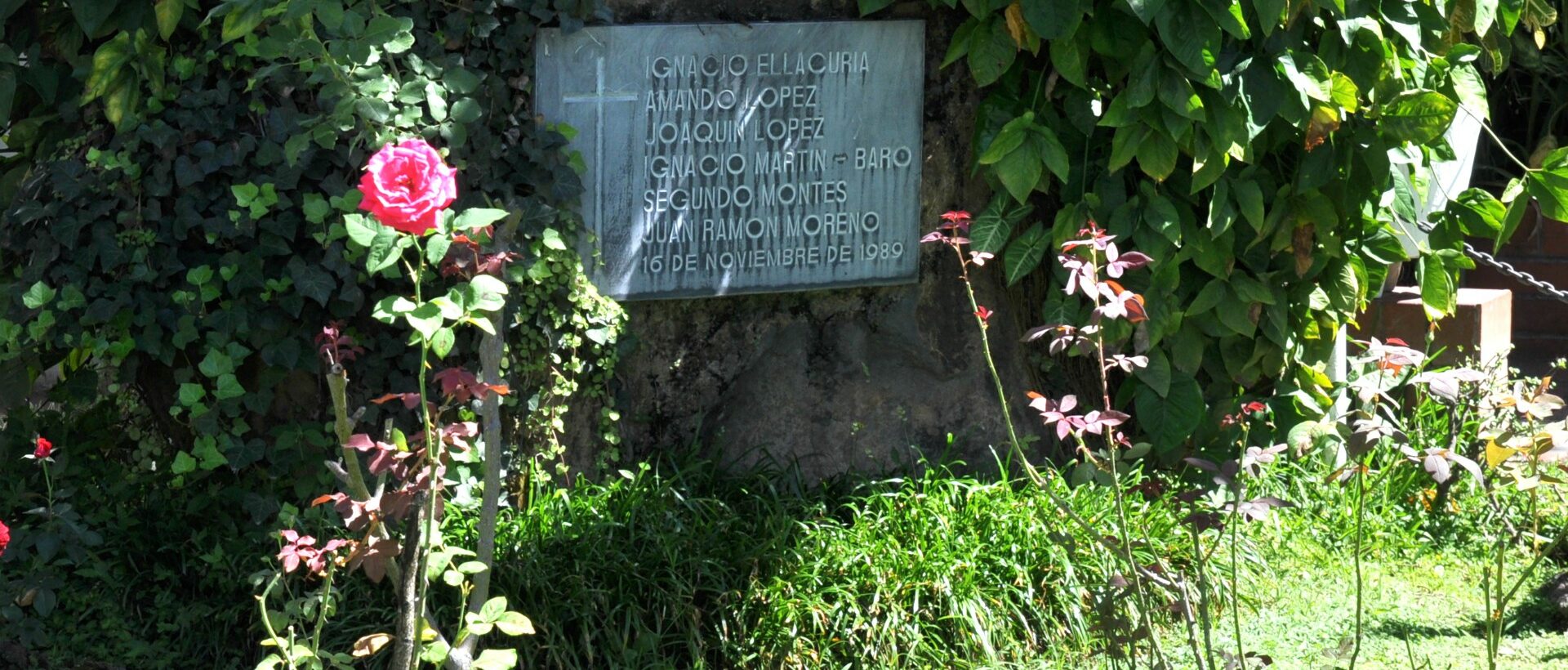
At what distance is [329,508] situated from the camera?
3715 millimetres

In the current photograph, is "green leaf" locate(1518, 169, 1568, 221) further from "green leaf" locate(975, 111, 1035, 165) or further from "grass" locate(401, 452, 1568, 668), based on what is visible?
"green leaf" locate(975, 111, 1035, 165)

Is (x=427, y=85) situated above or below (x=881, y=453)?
above

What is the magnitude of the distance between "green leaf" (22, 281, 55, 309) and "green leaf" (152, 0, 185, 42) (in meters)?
0.64

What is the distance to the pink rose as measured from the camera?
88.4 inches

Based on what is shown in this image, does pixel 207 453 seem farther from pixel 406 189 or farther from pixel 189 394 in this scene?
pixel 406 189

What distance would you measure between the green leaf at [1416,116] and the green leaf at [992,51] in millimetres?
1092

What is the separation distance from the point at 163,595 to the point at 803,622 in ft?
4.88

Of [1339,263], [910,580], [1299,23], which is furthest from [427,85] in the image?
[1339,263]

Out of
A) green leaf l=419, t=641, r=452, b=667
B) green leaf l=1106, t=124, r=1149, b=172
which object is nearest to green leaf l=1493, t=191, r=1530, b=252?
green leaf l=1106, t=124, r=1149, b=172

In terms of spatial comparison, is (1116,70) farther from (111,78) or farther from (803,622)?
(111,78)

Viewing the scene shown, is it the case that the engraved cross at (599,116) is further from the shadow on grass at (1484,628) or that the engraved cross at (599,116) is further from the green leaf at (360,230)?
the shadow on grass at (1484,628)

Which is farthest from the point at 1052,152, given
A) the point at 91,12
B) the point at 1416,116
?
the point at 91,12

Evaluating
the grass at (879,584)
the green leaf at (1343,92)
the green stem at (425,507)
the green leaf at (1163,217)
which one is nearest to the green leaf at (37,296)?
the grass at (879,584)

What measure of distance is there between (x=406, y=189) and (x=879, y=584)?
6.18ft
